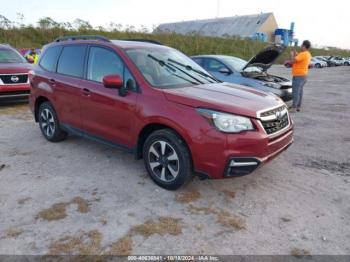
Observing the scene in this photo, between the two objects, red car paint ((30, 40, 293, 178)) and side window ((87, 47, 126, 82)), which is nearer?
red car paint ((30, 40, 293, 178))

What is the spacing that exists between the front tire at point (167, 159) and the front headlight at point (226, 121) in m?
0.47

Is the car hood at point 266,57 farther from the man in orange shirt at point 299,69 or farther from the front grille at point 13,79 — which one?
the front grille at point 13,79

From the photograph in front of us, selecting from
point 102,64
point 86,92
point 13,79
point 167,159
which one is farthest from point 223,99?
point 13,79

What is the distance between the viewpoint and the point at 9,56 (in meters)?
9.76

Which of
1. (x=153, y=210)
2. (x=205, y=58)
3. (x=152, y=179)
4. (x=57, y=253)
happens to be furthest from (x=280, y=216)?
(x=205, y=58)

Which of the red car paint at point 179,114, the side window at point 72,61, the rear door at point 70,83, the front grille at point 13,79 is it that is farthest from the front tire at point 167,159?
the front grille at point 13,79

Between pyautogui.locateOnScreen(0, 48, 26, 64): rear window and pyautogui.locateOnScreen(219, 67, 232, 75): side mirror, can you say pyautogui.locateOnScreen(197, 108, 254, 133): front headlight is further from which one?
pyautogui.locateOnScreen(0, 48, 26, 64): rear window

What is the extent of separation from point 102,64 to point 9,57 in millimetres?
6650

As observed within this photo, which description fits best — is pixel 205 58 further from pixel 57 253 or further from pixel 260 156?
pixel 57 253

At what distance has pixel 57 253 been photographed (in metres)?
2.79

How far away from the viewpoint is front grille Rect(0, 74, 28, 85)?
8531 millimetres

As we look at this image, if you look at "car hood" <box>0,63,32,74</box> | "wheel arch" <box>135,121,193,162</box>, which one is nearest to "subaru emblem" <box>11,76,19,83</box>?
"car hood" <box>0,63,32,74</box>

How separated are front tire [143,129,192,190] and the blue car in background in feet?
17.1

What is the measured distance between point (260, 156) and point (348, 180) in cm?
162
